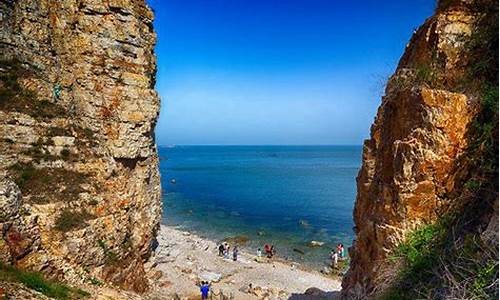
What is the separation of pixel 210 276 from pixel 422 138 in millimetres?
21985

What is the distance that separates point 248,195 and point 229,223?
2199cm

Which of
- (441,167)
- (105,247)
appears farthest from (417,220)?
(105,247)

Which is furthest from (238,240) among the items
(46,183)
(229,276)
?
(46,183)

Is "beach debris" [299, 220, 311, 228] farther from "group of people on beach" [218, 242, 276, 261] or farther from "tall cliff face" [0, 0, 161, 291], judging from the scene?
"tall cliff face" [0, 0, 161, 291]

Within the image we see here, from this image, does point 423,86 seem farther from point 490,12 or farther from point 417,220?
point 417,220

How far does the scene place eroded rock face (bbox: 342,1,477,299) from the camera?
27.3ft

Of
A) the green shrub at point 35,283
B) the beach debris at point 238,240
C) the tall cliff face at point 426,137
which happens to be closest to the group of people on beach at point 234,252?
the beach debris at point 238,240

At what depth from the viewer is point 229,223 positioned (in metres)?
49.1

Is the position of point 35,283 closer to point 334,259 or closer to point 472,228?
point 472,228

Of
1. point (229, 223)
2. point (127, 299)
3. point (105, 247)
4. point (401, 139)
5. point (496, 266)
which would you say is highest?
point (401, 139)

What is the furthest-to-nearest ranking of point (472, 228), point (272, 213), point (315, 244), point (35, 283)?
point (272, 213) < point (315, 244) < point (35, 283) < point (472, 228)

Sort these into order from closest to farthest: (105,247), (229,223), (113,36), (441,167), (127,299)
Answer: (441,167)
(127,299)
(105,247)
(113,36)
(229,223)

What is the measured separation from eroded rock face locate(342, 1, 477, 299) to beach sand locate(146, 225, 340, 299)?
14.6m

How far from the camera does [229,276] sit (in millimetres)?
28344
